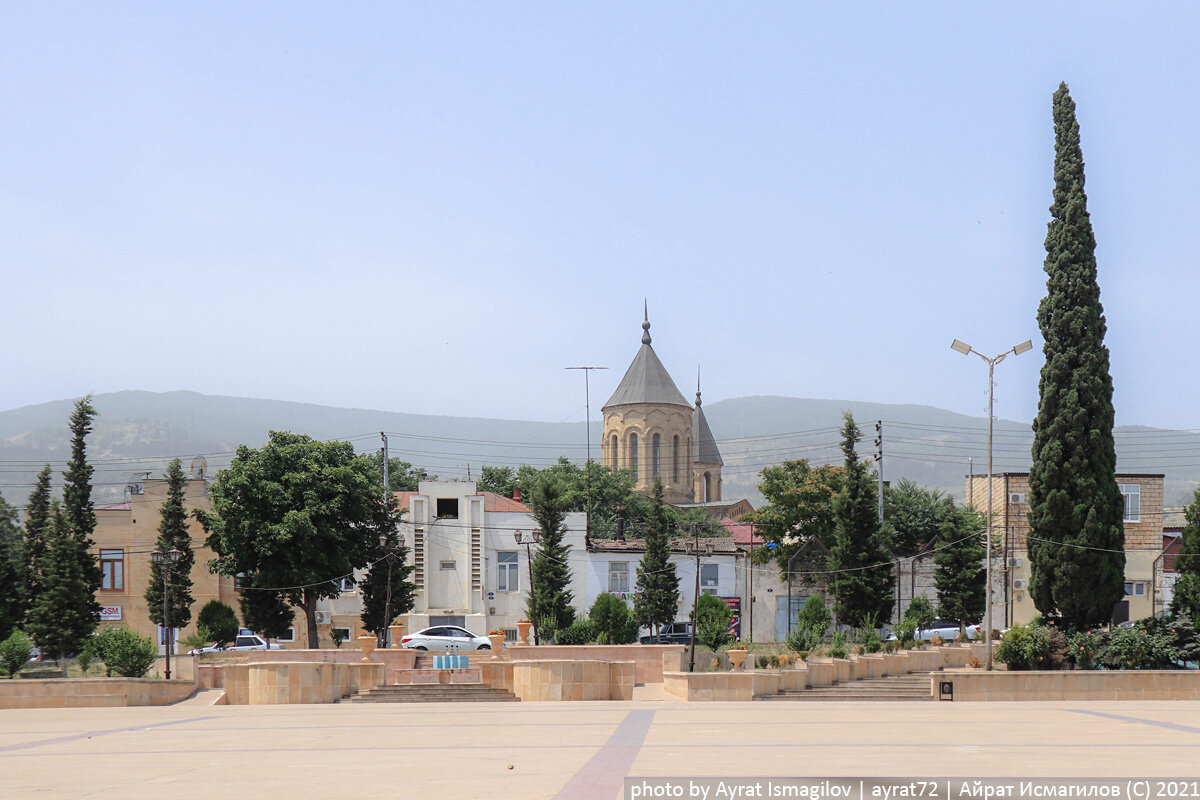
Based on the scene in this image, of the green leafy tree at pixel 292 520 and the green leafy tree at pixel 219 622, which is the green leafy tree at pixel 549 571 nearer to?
the green leafy tree at pixel 292 520

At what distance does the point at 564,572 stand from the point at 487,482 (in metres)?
37.0

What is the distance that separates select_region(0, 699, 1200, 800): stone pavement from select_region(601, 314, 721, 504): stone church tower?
84.9 meters

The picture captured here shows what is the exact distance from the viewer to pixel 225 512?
40.1 m

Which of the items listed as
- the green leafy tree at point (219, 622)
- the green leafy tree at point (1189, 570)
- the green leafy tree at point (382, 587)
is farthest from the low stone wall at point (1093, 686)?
the green leafy tree at point (219, 622)

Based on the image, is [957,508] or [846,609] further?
[957,508]

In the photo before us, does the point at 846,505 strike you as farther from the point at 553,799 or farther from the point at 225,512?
the point at 553,799

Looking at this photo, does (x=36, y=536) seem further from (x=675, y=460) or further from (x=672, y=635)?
(x=675, y=460)

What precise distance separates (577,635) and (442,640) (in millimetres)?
4679

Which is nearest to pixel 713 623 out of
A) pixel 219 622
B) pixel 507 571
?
pixel 507 571

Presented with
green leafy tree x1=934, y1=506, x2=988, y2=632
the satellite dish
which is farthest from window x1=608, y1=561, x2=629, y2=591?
the satellite dish

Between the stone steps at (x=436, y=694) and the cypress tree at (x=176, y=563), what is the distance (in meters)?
20.7

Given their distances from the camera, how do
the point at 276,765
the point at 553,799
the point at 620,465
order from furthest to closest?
the point at 620,465 < the point at 276,765 < the point at 553,799

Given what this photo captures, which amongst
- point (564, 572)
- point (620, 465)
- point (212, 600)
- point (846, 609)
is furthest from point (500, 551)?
point (620, 465)

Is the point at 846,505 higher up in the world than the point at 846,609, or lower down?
higher up
